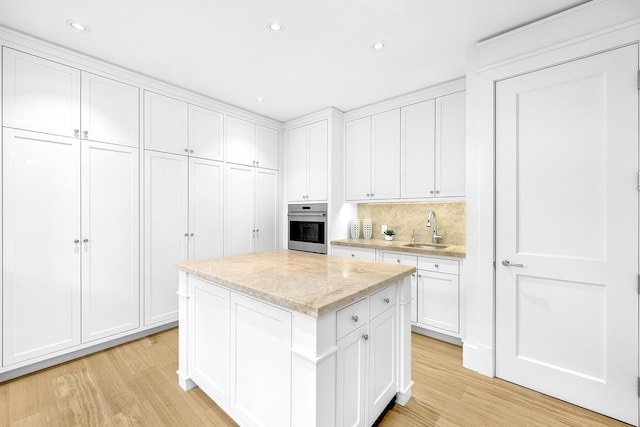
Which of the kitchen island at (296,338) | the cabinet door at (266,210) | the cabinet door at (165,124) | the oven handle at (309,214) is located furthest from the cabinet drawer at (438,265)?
the cabinet door at (165,124)

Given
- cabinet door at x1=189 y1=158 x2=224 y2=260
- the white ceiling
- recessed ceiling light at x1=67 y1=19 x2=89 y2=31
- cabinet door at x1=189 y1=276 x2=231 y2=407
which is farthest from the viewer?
cabinet door at x1=189 y1=158 x2=224 y2=260

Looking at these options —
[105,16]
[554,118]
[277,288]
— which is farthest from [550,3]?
[105,16]

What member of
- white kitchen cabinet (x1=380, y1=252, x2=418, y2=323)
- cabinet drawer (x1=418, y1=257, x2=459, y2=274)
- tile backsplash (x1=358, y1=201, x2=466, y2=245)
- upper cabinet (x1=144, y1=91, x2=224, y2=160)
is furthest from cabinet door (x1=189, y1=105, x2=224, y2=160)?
cabinet drawer (x1=418, y1=257, x2=459, y2=274)

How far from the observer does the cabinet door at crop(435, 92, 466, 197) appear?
288cm

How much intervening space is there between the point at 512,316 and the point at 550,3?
6.98 ft

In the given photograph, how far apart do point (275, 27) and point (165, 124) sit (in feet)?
5.42

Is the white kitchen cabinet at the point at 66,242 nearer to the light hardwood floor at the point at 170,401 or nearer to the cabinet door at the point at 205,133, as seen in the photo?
the light hardwood floor at the point at 170,401

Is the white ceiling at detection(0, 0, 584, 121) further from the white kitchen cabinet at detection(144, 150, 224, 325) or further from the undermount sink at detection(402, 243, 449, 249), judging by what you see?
the undermount sink at detection(402, 243, 449, 249)

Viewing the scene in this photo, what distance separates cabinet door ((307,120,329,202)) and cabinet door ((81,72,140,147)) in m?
2.03

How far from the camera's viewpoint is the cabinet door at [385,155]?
3.37 meters

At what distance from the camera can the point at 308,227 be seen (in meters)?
3.96

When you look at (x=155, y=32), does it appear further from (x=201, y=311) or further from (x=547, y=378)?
(x=547, y=378)

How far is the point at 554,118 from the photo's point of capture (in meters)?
1.94

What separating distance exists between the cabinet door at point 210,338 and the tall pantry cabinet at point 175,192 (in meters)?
1.31
